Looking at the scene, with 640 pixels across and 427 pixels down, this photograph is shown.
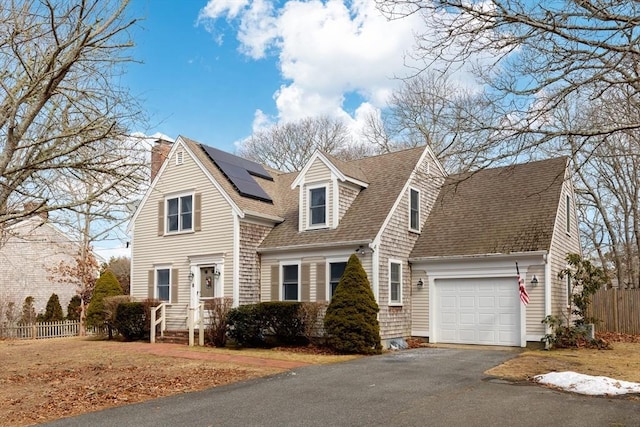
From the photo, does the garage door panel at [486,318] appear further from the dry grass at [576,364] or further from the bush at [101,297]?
the bush at [101,297]

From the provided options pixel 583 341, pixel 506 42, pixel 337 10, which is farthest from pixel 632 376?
pixel 337 10

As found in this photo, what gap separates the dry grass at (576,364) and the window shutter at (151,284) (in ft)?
42.7

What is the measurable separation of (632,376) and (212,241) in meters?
13.0

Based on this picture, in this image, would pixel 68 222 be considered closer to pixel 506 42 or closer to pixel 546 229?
pixel 506 42

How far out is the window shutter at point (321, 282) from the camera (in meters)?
17.7

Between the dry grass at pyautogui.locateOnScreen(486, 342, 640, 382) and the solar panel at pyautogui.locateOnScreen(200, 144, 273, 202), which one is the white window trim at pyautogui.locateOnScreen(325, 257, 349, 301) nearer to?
the solar panel at pyautogui.locateOnScreen(200, 144, 273, 202)

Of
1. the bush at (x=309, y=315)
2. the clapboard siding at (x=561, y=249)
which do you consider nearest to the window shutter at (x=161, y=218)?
the bush at (x=309, y=315)

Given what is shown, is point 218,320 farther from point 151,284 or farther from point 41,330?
point 41,330

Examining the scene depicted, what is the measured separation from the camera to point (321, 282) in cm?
1778

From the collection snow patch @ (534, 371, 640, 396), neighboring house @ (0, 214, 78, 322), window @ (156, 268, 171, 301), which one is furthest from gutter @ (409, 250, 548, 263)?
neighboring house @ (0, 214, 78, 322)

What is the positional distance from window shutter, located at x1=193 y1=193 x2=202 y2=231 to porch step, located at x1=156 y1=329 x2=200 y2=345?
141 inches

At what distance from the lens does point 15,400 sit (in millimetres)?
9336

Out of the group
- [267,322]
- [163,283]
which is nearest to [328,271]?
[267,322]

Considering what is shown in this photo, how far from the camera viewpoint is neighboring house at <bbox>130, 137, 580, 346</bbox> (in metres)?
16.9
